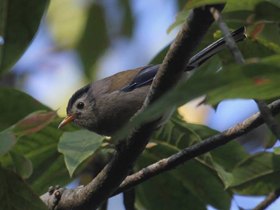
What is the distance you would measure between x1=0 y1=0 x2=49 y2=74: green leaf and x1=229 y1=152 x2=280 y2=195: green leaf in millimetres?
1270

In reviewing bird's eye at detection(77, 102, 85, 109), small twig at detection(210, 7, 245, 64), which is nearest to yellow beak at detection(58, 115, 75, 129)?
bird's eye at detection(77, 102, 85, 109)

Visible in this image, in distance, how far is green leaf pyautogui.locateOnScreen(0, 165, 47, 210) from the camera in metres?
2.48

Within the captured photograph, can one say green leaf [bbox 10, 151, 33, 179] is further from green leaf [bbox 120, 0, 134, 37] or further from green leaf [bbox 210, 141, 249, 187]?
green leaf [bbox 120, 0, 134, 37]

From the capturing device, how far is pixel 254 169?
2953mm

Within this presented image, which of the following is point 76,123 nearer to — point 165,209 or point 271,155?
point 165,209

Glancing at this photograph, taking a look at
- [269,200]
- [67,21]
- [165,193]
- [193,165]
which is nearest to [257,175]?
[269,200]

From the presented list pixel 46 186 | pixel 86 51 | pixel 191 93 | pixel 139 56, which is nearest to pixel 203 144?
pixel 191 93

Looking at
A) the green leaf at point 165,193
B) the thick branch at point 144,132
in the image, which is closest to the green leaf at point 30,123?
the thick branch at point 144,132

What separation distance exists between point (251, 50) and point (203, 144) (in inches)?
33.9

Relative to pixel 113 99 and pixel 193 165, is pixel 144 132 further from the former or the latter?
pixel 113 99

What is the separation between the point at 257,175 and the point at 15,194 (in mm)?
1327

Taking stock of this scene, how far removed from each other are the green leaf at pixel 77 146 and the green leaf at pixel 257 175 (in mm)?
754

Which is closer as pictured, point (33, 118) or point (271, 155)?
point (33, 118)

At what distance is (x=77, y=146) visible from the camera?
2699mm
